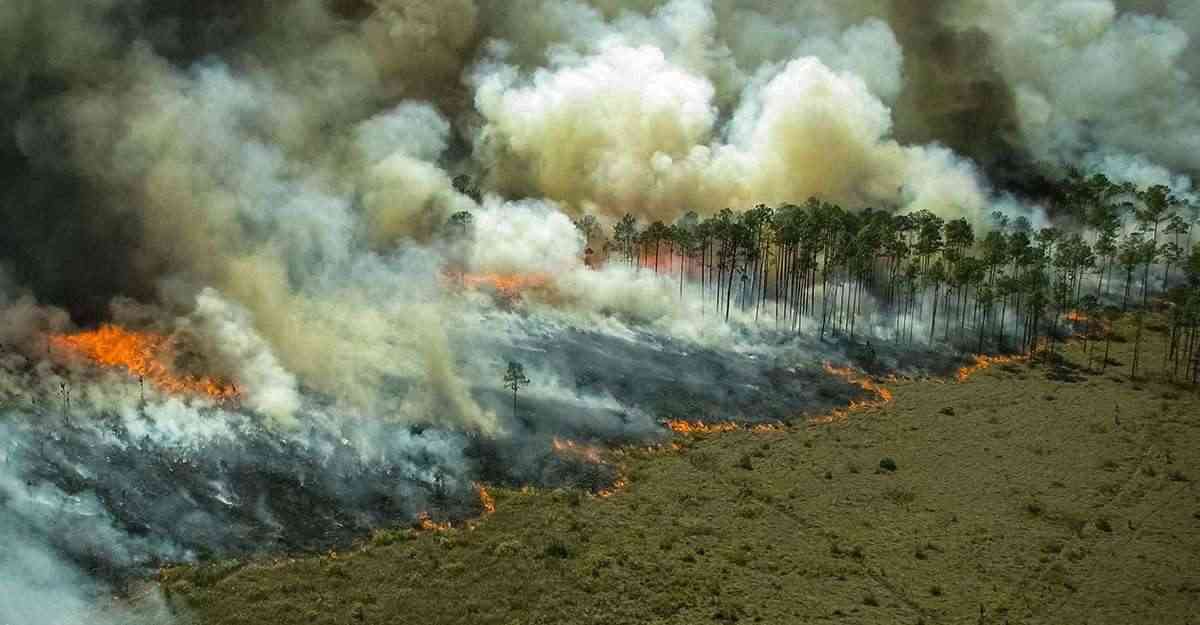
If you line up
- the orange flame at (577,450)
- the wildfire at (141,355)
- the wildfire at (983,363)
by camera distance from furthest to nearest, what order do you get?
1. the wildfire at (983,363)
2. the orange flame at (577,450)
3. the wildfire at (141,355)

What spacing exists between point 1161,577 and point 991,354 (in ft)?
181

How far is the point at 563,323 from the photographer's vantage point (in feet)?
359

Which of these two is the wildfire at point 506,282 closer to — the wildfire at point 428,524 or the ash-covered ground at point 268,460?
the ash-covered ground at point 268,460

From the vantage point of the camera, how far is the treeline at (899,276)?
397ft

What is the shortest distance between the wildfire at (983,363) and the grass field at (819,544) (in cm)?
1671

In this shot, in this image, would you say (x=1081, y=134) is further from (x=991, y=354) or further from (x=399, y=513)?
(x=399, y=513)

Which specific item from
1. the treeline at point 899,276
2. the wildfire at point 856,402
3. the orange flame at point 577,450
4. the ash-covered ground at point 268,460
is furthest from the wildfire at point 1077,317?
the orange flame at point 577,450

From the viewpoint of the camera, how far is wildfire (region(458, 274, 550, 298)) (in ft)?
381

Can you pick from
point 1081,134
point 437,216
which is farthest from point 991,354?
point 1081,134

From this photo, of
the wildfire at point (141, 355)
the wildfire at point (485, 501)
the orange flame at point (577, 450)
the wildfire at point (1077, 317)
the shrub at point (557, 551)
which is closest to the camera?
the shrub at point (557, 551)

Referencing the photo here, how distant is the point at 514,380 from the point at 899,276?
6803 centimetres

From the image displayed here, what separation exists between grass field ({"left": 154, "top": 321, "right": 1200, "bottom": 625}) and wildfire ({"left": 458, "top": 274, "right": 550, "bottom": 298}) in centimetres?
3679

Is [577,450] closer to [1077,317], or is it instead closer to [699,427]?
[699,427]

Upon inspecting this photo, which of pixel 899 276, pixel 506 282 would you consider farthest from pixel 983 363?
pixel 506 282
